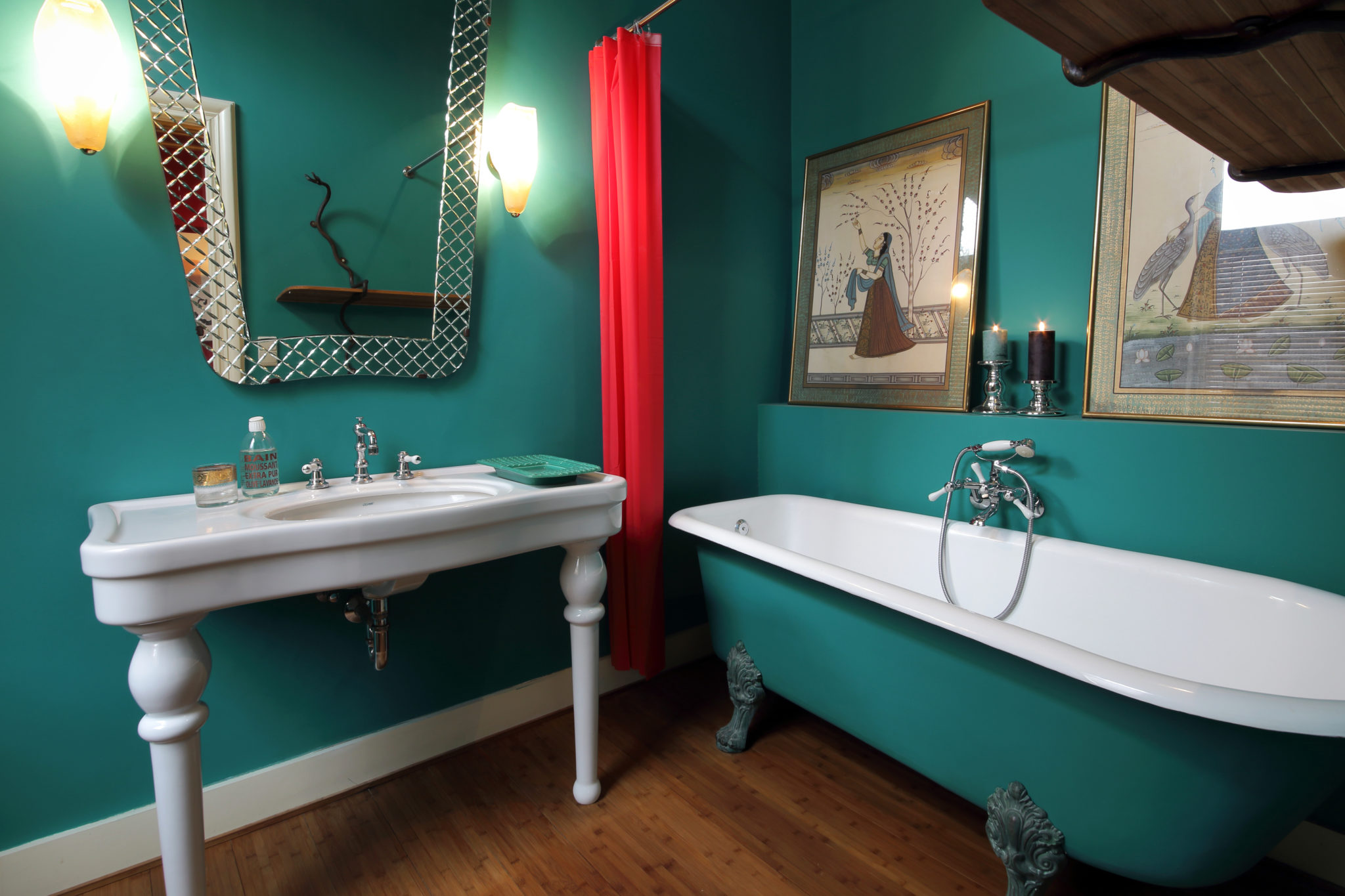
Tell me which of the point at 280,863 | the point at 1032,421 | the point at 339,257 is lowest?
the point at 280,863

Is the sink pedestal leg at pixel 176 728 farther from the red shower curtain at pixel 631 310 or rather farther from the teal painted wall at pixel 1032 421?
the teal painted wall at pixel 1032 421

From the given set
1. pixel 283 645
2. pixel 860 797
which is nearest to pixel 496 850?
pixel 283 645

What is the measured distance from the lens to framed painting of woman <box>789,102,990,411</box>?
87.7 inches

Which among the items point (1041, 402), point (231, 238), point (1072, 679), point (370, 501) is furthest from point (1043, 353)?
point (231, 238)

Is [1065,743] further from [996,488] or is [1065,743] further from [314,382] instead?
[314,382]

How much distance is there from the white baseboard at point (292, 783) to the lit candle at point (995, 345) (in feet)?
5.29

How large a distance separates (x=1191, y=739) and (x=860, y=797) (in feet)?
3.01

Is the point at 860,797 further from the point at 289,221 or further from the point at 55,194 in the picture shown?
the point at 55,194

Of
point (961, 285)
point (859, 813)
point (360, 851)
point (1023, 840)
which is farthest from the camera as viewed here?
point (961, 285)

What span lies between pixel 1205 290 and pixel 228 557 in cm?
230

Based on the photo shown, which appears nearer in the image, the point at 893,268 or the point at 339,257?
the point at 339,257

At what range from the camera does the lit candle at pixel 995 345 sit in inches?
81.1

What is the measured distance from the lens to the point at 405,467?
1807 mm

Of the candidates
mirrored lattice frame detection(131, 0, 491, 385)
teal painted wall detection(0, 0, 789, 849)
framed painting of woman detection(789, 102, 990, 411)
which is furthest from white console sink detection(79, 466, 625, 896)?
framed painting of woman detection(789, 102, 990, 411)
